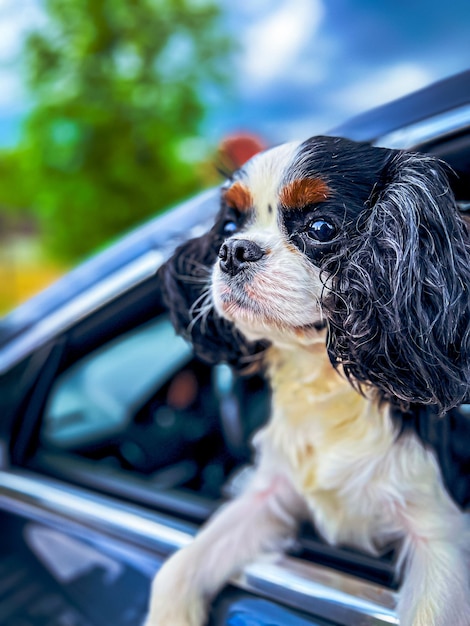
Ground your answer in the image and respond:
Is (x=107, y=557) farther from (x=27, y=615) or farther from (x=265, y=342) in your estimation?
(x=265, y=342)

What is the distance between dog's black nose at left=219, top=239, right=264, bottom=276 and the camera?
3.69 feet

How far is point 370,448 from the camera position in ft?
4.09

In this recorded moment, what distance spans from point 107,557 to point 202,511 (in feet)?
0.79

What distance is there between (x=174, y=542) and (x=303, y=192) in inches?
32.1

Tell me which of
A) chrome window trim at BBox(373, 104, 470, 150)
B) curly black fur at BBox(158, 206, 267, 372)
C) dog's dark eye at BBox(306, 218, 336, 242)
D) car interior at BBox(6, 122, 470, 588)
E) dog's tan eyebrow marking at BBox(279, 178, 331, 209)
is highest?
dog's tan eyebrow marking at BBox(279, 178, 331, 209)

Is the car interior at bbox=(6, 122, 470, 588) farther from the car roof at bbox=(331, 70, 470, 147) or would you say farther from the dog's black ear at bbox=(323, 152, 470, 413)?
the dog's black ear at bbox=(323, 152, 470, 413)

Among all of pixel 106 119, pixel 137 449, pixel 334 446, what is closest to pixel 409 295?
pixel 334 446

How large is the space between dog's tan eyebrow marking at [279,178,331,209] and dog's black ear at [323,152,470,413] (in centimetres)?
10

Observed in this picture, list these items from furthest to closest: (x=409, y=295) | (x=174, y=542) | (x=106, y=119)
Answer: (x=106, y=119), (x=174, y=542), (x=409, y=295)

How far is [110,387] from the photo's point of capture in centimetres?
206

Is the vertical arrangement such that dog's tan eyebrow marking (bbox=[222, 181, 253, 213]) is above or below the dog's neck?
above

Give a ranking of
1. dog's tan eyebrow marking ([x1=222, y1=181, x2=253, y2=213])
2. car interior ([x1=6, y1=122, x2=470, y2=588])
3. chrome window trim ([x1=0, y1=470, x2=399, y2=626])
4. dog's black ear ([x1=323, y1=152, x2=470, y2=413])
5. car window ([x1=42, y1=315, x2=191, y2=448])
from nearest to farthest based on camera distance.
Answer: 1. dog's black ear ([x1=323, y1=152, x2=470, y2=413])
2. chrome window trim ([x1=0, y1=470, x2=399, y2=626])
3. dog's tan eyebrow marking ([x1=222, y1=181, x2=253, y2=213])
4. car interior ([x1=6, y1=122, x2=470, y2=588])
5. car window ([x1=42, y1=315, x2=191, y2=448])

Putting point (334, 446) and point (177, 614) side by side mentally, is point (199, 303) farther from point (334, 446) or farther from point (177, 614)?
point (177, 614)

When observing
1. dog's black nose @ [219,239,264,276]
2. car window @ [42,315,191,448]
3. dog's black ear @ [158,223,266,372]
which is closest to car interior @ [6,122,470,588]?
car window @ [42,315,191,448]
